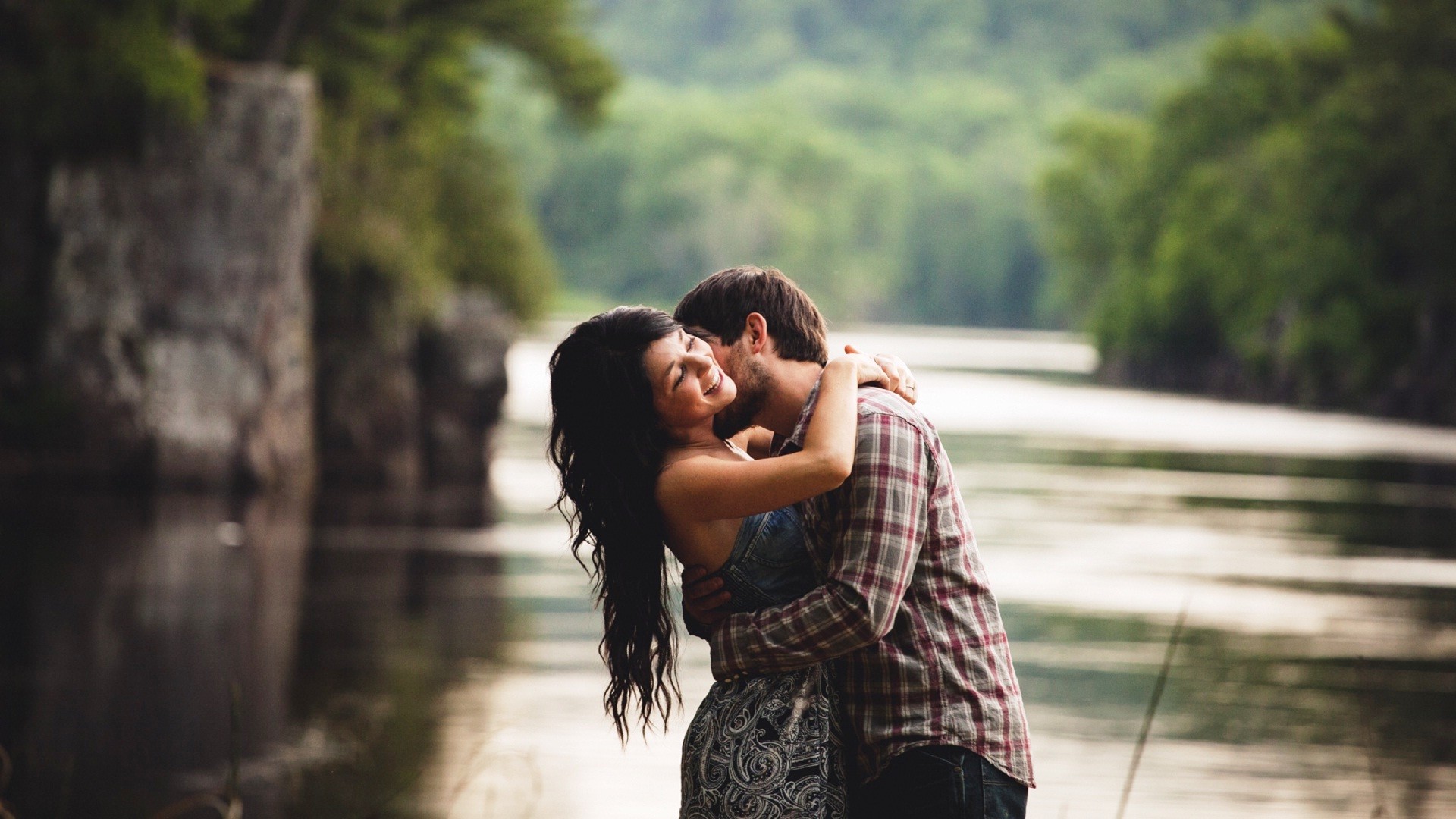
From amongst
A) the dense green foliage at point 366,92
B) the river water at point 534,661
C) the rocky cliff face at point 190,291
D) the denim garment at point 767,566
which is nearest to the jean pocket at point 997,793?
the denim garment at point 767,566

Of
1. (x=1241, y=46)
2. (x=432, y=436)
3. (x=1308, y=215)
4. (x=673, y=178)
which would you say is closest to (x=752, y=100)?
(x=673, y=178)

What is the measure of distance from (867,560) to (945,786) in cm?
39

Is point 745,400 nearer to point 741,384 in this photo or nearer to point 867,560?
point 741,384

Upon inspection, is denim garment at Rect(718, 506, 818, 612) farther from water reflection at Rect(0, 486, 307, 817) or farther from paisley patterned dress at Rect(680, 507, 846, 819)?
water reflection at Rect(0, 486, 307, 817)

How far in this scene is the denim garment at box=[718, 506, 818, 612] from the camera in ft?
10.9

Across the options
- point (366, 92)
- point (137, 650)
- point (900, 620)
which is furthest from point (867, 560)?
point (366, 92)

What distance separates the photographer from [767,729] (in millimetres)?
3236

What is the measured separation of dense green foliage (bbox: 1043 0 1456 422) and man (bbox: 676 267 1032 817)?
1958 inches

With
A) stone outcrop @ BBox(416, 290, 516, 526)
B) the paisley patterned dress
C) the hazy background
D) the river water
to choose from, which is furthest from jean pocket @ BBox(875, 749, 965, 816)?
Result: stone outcrop @ BBox(416, 290, 516, 526)

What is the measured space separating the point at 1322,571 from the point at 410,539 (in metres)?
9.09

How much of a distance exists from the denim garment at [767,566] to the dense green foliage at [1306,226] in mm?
49705

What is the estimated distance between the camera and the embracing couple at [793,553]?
3.14 metres

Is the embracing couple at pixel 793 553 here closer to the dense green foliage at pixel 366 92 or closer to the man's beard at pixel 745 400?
the man's beard at pixel 745 400

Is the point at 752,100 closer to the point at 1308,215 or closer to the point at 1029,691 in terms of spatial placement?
the point at 1308,215
